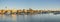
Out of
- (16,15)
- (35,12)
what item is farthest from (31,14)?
(16,15)

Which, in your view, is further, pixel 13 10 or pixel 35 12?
pixel 35 12

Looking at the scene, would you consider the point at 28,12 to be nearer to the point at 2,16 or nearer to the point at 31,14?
the point at 31,14

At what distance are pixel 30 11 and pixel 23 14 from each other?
1637 millimetres

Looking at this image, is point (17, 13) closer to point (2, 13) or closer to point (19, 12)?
point (19, 12)

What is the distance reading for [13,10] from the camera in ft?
97.3

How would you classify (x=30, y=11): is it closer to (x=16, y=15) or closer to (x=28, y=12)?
(x=28, y=12)

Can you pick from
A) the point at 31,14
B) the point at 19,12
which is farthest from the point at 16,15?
the point at 31,14

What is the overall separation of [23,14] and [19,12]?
8.11ft

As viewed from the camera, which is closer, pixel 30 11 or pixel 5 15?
pixel 5 15

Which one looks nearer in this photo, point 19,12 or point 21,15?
point 19,12

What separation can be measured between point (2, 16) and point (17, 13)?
2661 mm

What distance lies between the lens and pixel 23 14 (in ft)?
105

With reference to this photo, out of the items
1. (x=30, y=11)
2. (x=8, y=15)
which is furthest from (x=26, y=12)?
(x=8, y=15)

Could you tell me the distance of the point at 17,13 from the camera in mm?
29422
